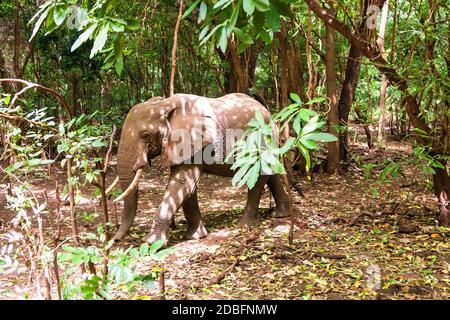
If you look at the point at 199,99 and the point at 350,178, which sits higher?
the point at 199,99

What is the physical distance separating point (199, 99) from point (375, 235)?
2504 millimetres

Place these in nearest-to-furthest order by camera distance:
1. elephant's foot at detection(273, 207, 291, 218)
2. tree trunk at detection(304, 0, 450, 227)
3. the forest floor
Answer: the forest floor < tree trunk at detection(304, 0, 450, 227) < elephant's foot at detection(273, 207, 291, 218)

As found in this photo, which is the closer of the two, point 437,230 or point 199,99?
point 437,230

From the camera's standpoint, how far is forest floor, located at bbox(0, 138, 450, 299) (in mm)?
3754

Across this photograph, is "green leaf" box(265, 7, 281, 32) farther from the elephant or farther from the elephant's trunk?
the elephant's trunk

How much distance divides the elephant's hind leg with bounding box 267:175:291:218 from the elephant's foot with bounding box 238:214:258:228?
47cm

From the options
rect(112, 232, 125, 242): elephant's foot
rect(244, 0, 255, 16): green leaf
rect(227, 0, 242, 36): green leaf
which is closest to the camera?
rect(244, 0, 255, 16): green leaf

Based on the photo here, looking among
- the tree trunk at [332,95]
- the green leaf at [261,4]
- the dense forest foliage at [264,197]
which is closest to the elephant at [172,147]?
the dense forest foliage at [264,197]

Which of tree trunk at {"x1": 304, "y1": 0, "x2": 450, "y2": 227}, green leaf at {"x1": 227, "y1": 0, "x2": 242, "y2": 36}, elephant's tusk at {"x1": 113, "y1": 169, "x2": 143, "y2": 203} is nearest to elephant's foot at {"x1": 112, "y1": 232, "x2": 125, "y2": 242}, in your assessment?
elephant's tusk at {"x1": 113, "y1": 169, "x2": 143, "y2": 203}

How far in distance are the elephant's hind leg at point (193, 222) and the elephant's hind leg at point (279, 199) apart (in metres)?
1.17

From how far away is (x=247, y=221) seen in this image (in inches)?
226

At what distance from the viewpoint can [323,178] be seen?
8867 millimetres

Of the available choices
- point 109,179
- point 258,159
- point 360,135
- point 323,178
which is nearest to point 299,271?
point 258,159
